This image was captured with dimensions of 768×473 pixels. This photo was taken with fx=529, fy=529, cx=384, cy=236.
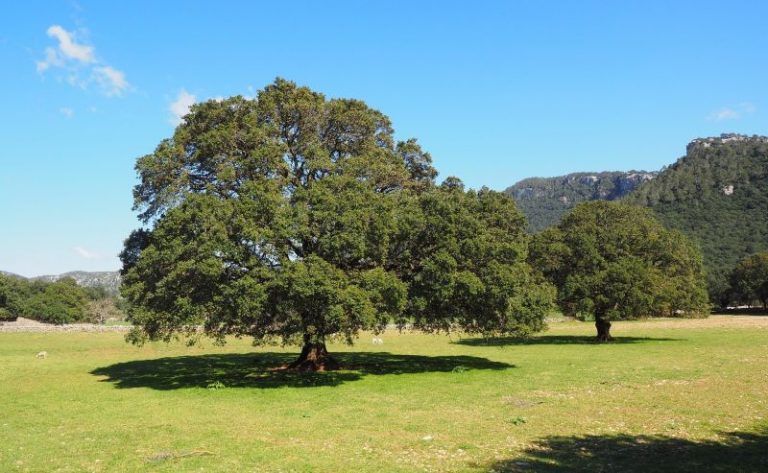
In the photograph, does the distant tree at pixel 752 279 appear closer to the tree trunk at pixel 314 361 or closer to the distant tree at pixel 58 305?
the tree trunk at pixel 314 361

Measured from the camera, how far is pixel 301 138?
3128cm

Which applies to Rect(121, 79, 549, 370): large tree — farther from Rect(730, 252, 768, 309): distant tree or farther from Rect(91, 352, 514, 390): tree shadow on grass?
Rect(730, 252, 768, 309): distant tree

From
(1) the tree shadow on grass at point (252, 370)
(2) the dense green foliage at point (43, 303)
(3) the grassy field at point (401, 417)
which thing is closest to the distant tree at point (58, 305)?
(2) the dense green foliage at point (43, 303)

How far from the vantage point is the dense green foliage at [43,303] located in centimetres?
11400

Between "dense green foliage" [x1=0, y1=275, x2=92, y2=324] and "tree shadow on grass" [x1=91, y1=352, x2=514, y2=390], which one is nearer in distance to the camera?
"tree shadow on grass" [x1=91, y1=352, x2=514, y2=390]

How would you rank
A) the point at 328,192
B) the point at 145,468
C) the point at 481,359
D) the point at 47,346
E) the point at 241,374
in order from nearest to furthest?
the point at 145,468 < the point at 328,192 < the point at 241,374 < the point at 481,359 < the point at 47,346

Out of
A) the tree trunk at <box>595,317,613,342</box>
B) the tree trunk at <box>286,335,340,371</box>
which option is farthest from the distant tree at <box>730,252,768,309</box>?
the tree trunk at <box>286,335,340,371</box>

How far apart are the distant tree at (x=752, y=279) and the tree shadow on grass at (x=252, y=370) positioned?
10534 centimetres

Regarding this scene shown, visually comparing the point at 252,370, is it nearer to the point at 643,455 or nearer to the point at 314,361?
the point at 314,361

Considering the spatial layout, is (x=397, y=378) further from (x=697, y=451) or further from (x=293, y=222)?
(x=697, y=451)

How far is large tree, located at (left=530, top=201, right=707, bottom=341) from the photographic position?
155ft

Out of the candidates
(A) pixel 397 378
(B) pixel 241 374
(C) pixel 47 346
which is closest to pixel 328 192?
(A) pixel 397 378

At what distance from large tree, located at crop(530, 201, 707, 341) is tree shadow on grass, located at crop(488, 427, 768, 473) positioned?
A: 3383 cm

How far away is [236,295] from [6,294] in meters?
118
